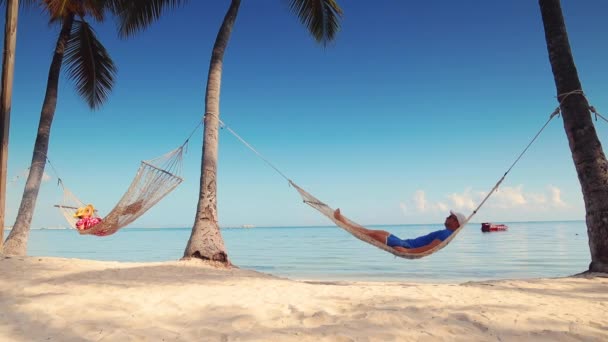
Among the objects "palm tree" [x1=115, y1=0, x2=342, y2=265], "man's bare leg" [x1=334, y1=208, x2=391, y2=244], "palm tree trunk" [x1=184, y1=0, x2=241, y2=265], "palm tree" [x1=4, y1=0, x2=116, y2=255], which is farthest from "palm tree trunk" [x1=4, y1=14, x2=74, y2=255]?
"man's bare leg" [x1=334, y1=208, x2=391, y2=244]

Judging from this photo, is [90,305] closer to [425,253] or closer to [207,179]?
[207,179]

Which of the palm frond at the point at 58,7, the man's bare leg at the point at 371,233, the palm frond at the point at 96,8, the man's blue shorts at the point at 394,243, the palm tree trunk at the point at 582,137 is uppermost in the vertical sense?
the palm frond at the point at 96,8

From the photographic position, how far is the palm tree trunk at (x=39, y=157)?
16.5ft

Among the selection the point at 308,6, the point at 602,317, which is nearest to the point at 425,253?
the point at 602,317

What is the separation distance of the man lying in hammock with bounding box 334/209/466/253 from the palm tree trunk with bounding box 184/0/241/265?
5.22 feet

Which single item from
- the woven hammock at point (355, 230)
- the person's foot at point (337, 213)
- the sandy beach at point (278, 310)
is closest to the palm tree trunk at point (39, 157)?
the sandy beach at point (278, 310)

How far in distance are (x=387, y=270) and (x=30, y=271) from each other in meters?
7.35

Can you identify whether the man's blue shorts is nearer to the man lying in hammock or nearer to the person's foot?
the man lying in hammock

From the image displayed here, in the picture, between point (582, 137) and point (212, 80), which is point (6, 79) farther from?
point (582, 137)

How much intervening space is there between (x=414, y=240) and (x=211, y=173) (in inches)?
104

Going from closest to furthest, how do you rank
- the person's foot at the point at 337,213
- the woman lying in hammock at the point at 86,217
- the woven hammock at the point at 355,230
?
the woven hammock at the point at 355,230 → the person's foot at the point at 337,213 → the woman lying in hammock at the point at 86,217

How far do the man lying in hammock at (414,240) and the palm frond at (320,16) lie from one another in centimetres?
367

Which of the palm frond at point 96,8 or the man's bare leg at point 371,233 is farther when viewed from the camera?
the palm frond at point 96,8

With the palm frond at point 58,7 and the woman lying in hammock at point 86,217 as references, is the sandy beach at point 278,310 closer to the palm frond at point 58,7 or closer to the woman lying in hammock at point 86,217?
the woman lying in hammock at point 86,217
